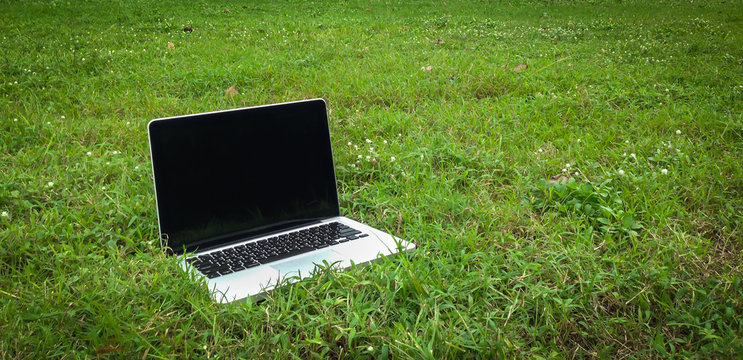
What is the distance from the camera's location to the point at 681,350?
1863mm

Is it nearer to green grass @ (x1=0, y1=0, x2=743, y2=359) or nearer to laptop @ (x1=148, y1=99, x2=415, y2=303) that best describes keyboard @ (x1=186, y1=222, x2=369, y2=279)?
laptop @ (x1=148, y1=99, x2=415, y2=303)

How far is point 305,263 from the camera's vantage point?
7.36 ft

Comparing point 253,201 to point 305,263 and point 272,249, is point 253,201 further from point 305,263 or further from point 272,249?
point 305,263

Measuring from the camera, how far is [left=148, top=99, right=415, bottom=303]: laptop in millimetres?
2221

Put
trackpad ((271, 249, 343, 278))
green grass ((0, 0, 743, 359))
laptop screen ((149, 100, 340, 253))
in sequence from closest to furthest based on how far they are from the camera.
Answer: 1. green grass ((0, 0, 743, 359))
2. trackpad ((271, 249, 343, 278))
3. laptop screen ((149, 100, 340, 253))

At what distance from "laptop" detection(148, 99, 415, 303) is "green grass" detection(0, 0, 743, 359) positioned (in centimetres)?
13

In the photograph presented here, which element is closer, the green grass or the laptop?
the green grass

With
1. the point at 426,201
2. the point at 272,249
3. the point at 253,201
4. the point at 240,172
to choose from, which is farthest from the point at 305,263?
the point at 426,201

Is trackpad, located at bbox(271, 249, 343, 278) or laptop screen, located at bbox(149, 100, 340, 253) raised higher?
laptop screen, located at bbox(149, 100, 340, 253)

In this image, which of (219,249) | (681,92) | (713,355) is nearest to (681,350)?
(713,355)

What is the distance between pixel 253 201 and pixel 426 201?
94cm

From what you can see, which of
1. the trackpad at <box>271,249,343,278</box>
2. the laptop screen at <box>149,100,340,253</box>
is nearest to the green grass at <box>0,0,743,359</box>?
the trackpad at <box>271,249,343,278</box>

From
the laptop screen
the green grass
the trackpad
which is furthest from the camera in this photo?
the laptop screen

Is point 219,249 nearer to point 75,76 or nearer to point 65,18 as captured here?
point 75,76
